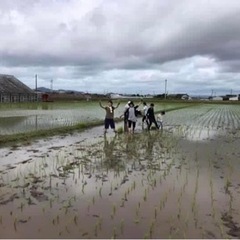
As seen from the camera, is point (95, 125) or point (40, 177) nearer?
point (40, 177)

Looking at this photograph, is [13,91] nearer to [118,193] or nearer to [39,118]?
[39,118]

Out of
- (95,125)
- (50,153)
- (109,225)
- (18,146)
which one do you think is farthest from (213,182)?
(95,125)

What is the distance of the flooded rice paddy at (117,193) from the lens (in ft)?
14.2

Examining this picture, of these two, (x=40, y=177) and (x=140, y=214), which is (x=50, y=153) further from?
(x=140, y=214)

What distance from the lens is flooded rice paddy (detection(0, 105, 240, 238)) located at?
4336 mm

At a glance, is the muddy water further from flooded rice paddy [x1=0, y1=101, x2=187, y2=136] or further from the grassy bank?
flooded rice paddy [x1=0, y1=101, x2=187, y2=136]

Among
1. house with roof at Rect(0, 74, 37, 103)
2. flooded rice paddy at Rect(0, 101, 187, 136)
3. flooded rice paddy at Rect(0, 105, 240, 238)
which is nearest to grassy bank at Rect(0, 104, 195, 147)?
flooded rice paddy at Rect(0, 101, 187, 136)

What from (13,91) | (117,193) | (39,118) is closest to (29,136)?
(117,193)

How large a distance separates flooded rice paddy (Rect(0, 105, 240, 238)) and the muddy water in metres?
0.01

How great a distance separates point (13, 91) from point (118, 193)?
50159 mm

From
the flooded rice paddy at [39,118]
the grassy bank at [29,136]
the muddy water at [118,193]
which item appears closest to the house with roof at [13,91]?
the flooded rice paddy at [39,118]

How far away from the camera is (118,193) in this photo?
5.81m

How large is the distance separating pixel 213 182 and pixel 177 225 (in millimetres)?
2470

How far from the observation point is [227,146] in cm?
1212
